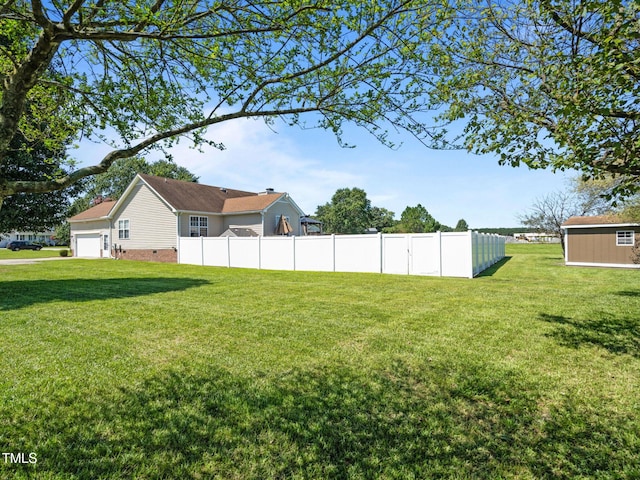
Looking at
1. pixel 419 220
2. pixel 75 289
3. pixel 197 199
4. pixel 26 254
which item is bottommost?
pixel 75 289

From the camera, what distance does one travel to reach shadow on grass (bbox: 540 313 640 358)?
5.06 m

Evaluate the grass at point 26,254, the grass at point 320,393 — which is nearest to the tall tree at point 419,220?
the grass at point 26,254

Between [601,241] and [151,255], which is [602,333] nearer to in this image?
[601,241]

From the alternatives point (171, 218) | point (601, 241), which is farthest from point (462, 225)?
point (171, 218)

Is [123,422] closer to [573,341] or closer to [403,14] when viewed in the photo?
[403,14]

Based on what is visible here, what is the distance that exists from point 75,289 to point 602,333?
1225 centimetres

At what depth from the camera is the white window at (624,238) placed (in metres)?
18.3

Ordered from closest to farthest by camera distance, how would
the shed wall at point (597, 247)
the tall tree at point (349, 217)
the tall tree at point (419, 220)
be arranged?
the shed wall at point (597, 247), the tall tree at point (349, 217), the tall tree at point (419, 220)

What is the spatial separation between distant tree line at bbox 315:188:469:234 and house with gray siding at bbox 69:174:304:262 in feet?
91.7

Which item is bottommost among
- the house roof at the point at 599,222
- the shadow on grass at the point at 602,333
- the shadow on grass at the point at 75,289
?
the shadow on grass at the point at 602,333

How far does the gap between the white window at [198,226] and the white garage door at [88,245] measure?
10.1m

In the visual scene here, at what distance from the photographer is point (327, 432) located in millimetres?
2838

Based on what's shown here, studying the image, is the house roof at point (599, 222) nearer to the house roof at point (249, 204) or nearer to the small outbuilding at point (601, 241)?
the small outbuilding at point (601, 241)

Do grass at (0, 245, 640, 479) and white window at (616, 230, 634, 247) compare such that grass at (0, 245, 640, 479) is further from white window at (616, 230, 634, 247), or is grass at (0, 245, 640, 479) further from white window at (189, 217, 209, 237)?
white window at (189, 217, 209, 237)
